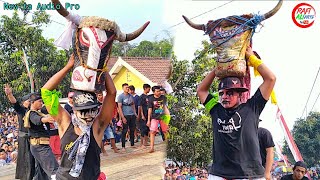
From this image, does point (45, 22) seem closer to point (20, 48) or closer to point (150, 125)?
point (20, 48)

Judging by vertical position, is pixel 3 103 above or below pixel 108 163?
above

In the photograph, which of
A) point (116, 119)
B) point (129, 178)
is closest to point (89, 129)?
point (129, 178)

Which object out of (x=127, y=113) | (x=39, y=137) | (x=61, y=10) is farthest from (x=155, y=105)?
(x=61, y=10)

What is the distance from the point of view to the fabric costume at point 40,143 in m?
5.01

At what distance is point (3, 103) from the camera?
6.94m

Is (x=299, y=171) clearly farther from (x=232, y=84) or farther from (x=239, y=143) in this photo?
(x=232, y=84)

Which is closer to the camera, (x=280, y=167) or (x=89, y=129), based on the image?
(x=89, y=129)

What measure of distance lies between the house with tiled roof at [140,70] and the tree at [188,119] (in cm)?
17

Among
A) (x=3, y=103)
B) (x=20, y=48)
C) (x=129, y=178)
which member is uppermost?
(x=20, y=48)

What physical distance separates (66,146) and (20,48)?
12.6 ft

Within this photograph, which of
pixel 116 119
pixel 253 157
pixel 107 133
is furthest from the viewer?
pixel 116 119

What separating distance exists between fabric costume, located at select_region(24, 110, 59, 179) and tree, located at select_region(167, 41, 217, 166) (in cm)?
139

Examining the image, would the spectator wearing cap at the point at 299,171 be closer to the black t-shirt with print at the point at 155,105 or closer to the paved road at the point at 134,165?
the paved road at the point at 134,165

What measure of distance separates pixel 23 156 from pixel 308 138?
343cm
